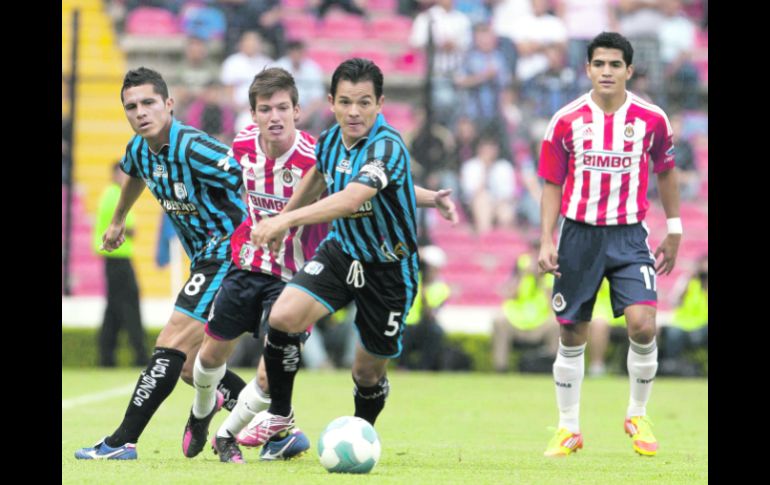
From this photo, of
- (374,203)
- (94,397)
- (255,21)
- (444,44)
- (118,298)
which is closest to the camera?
(374,203)

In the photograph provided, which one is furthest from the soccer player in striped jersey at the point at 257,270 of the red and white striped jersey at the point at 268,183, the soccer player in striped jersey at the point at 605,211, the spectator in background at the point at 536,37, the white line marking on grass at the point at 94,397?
the spectator in background at the point at 536,37

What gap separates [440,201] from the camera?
7383 millimetres

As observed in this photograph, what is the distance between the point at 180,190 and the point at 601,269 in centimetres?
248

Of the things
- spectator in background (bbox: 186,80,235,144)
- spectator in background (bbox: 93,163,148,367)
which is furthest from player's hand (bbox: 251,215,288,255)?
spectator in background (bbox: 186,80,235,144)

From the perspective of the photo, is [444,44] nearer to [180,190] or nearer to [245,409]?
[180,190]

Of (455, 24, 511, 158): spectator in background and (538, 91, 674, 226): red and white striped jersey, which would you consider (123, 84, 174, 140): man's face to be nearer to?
(538, 91, 674, 226): red and white striped jersey

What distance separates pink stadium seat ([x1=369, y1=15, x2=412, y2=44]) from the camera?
68.6 feet

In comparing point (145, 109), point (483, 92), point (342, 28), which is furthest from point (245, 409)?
point (342, 28)

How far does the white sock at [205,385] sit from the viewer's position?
24.0 ft

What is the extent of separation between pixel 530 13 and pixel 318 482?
1539 centimetres

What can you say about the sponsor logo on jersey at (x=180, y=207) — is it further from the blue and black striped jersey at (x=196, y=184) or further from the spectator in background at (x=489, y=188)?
the spectator in background at (x=489, y=188)

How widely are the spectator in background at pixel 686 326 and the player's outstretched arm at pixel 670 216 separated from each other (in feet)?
24.7

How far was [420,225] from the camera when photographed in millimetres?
16641

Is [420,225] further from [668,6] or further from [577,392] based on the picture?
[577,392]
